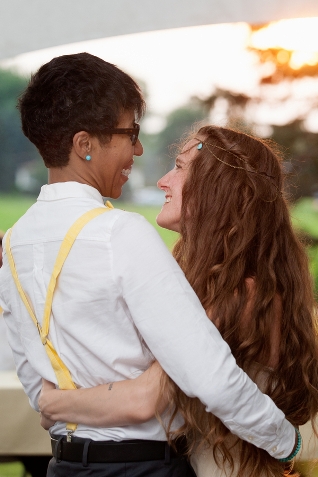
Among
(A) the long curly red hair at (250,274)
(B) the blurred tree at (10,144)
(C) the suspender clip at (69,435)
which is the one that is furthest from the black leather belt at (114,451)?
(B) the blurred tree at (10,144)

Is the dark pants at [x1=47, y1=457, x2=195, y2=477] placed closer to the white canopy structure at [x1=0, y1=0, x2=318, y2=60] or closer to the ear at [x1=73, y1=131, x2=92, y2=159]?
the ear at [x1=73, y1=131, x2=92, y2=159]

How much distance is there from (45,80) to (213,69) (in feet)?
14.7

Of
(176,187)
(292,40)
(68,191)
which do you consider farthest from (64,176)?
(292,40)

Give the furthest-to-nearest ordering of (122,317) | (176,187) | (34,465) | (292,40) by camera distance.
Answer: (292,40)
(34,465)
(176,187)
(122,317)

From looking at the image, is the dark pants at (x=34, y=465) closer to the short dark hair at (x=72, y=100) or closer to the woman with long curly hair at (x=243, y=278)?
the woman with long curly hair at (x=243, y=278)

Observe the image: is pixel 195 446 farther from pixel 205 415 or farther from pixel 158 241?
pixel 158 241

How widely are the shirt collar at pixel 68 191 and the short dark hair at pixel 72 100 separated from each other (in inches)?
2.5

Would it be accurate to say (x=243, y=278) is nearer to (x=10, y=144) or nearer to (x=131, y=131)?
(x=131, y=131)

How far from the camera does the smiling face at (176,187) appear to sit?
1852 millimetres

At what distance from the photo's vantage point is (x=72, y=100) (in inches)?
53.9

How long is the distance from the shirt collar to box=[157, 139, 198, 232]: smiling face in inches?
18.5

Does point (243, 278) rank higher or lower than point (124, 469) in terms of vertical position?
higher

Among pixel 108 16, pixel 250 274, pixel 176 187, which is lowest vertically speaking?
pixel 250 274

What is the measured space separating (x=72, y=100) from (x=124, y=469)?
79 cm
